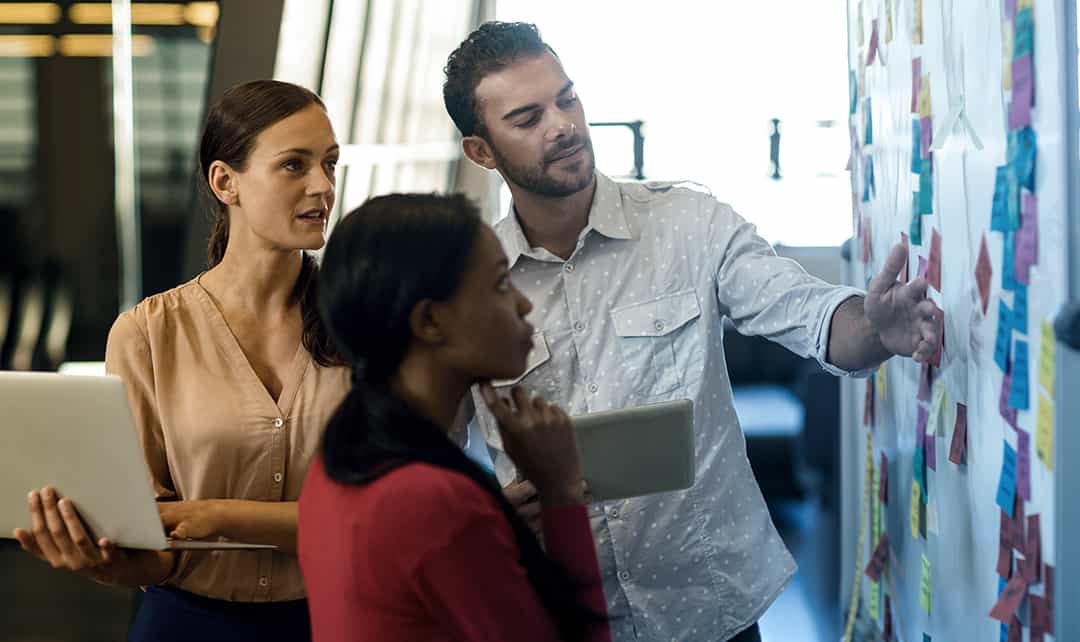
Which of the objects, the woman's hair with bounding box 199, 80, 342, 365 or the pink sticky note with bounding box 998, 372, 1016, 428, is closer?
the pink sticky note with bounding box 998, 372, 1016, 428

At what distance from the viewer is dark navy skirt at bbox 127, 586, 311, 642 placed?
186 centimetres

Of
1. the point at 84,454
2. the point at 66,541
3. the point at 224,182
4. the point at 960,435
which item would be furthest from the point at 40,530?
the point at 960,435

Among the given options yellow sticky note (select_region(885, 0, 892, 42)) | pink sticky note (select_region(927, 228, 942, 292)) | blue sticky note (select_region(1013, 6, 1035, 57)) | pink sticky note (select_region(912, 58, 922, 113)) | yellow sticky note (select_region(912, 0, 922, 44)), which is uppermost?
yellow sticky note (select_region(885, 0, 892, 42))

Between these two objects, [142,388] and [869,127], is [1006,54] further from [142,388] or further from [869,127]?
[142,388]

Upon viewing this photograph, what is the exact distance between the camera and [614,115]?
7.46 m

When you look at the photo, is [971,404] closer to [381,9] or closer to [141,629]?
[141,629]

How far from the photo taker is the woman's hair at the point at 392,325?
127 cm

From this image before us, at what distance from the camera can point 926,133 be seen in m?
2.02

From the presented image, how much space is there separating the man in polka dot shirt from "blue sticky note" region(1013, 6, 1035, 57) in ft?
1.69

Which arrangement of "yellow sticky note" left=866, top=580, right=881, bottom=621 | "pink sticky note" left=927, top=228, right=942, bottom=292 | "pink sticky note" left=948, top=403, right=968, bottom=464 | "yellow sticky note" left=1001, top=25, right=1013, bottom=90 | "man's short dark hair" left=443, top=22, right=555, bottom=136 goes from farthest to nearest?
"yellow sticky note" left=866, top=580, right=881, bottom=621, "man's short dark hair" left=443, top=22, right=555, bottom=136, "pink sticky note" left=927, top=228, right=942, bottom=292, "pink sticky note" left=948, top=403, right=968, bottom=464, "yellow sticky note" left=1001, top=25, right=1013, bottom=90

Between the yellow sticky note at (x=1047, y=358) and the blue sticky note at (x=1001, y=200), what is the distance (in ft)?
0.58

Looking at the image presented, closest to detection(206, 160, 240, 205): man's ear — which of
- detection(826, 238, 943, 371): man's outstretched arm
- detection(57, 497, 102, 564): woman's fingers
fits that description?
detection(57, 497, 102, 564): woman's fingers

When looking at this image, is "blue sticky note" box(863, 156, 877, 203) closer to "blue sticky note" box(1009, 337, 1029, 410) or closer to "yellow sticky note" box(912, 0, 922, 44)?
"yellow sticky note" box(912, 0, 922, 44)

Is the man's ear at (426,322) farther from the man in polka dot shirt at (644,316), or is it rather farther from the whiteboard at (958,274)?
the man in polka dot shirt at (644,316)
